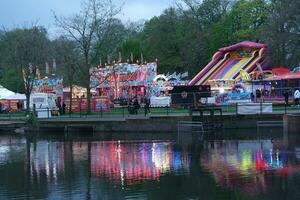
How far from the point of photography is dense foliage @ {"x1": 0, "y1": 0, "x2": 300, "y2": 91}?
5722cm

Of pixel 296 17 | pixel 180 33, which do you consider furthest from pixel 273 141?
pixel 180 33

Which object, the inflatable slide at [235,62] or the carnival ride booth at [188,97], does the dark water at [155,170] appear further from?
the inflatable slide at [235,62]

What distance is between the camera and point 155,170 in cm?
2045

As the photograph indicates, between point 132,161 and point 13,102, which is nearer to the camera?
point 132,161

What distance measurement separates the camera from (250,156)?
938 inches

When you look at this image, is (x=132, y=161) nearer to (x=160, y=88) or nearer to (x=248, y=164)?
(x=248, y=164)

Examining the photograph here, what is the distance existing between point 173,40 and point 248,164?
217 feet

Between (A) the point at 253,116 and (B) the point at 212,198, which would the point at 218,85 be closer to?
(A) the point at 253,116

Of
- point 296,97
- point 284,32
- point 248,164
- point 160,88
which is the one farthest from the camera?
point 160,88

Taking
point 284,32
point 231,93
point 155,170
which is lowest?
point 155,170

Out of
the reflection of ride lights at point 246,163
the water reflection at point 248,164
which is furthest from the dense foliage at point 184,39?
the reflection of ride lights at point 246,163

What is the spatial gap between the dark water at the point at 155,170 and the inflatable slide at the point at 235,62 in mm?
32814

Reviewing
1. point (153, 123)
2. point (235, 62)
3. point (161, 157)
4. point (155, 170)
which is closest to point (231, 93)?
point (153, 123)

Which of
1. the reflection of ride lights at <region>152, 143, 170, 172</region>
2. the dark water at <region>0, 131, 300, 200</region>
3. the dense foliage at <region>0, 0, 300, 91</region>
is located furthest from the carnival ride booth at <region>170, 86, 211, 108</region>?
the reflection of ride lights at <region>152, 143, 170, 172</region>
